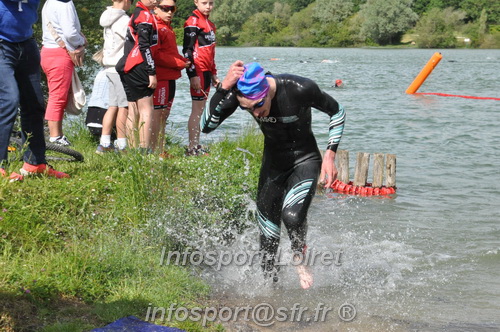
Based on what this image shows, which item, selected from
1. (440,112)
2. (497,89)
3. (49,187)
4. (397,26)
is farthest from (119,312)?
(397,26)

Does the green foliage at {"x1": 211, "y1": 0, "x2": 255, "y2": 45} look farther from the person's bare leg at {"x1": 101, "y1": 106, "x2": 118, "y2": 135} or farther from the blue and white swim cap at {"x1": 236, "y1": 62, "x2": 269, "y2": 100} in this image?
the blue and white swim cap at {"x1": 236, "y1": 62, "x2": 269, "y2": 100}

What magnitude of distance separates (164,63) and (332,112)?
3.12 meters

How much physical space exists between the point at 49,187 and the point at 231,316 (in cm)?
229

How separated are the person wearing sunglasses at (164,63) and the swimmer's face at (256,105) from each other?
2.90 m

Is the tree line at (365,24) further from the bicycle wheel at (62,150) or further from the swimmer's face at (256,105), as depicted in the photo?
the swimmer's face at (256,105)

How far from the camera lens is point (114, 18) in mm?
8570

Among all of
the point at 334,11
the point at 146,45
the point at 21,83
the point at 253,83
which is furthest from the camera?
the point at 334,11

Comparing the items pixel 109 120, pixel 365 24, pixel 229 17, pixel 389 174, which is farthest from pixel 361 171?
pixel 229 17

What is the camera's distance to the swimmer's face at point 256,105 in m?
5.28

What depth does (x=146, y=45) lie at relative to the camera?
777cm

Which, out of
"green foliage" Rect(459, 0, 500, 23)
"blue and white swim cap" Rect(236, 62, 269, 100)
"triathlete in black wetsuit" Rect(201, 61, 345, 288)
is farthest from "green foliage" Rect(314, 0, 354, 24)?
"blue and white swim cap" Rect(236, 62, 269, 100)

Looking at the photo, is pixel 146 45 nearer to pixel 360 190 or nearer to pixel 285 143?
pixel 285 143

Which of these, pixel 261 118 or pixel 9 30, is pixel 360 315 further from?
pixel 9 30

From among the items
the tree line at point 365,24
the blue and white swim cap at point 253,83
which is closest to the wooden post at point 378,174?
the blue and white swim cap at point 253,83
